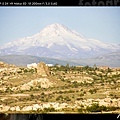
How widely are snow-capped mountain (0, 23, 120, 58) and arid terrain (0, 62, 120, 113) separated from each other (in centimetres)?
30

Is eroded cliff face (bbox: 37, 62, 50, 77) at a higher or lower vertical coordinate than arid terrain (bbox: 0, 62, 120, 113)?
higher

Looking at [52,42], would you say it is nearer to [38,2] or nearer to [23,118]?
[38,2]

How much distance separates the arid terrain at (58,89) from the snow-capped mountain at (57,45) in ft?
0.97

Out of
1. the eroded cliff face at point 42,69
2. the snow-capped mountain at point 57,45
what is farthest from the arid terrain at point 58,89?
the snow-capped mountain at point 57,45

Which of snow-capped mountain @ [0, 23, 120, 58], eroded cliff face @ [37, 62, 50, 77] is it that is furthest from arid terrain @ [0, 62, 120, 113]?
snow-capped mountain @ [0, 23, 120, 58]

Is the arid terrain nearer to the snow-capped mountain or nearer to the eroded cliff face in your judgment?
the eroded cliff face

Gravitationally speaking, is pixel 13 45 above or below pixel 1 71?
above

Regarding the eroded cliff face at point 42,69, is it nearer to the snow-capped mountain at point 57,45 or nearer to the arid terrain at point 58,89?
the arid terrain at point 58,89

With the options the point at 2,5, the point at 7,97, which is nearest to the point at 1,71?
the point at 7,97

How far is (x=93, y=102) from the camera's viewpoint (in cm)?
567

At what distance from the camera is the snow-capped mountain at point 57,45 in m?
5.80

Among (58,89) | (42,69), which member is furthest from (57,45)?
(58,89)

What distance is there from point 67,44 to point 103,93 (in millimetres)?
1249

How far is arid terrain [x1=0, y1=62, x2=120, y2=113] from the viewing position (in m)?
5.67
